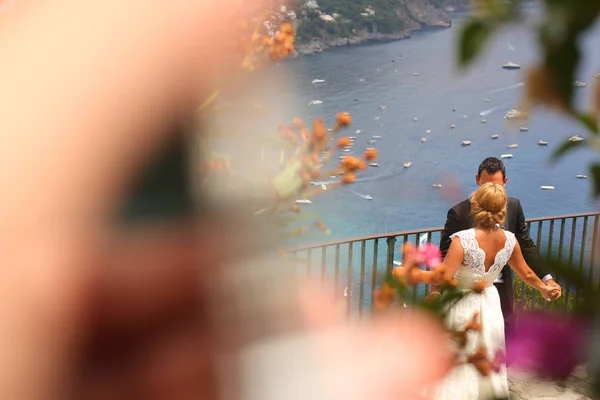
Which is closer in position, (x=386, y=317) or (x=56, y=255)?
(x=56, y=255)

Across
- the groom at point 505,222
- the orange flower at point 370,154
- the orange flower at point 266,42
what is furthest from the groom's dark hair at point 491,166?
the orange flower at point 266,42

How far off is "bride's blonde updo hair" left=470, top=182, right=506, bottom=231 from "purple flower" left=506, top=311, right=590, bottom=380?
2277 millimetres

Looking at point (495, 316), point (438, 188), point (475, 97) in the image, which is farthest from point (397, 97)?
point (438, 188)

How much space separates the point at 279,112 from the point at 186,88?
91 millimetres

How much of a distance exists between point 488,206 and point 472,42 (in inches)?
94.2

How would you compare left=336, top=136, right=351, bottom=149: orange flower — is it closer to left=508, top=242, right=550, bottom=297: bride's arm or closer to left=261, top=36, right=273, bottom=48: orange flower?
left=261, top=36, right=273, bottom=48: orange flower

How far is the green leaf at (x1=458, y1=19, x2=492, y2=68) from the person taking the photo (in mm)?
343

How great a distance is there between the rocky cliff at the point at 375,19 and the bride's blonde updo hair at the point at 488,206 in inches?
276

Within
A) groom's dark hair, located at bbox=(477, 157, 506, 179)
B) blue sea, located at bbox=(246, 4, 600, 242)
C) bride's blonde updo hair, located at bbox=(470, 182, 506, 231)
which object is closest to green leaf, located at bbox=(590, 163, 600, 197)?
bride's blonde updo hair, located at bbox=(470, 182, 506, 231)

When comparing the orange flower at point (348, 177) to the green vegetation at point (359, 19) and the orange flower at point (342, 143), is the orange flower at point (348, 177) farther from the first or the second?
the green vegetation at point (359, 19)

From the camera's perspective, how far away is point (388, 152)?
1586 cm

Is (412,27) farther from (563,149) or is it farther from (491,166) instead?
(563,149)

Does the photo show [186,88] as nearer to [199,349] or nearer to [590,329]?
[199,349]

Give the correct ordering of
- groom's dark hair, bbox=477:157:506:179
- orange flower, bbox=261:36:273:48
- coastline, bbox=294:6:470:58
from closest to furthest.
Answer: orange flower, bbox=261:36:273:48 → groom's dark hair, bbox=477:157:506:179 → coastline, bbox=294:6:470:58
